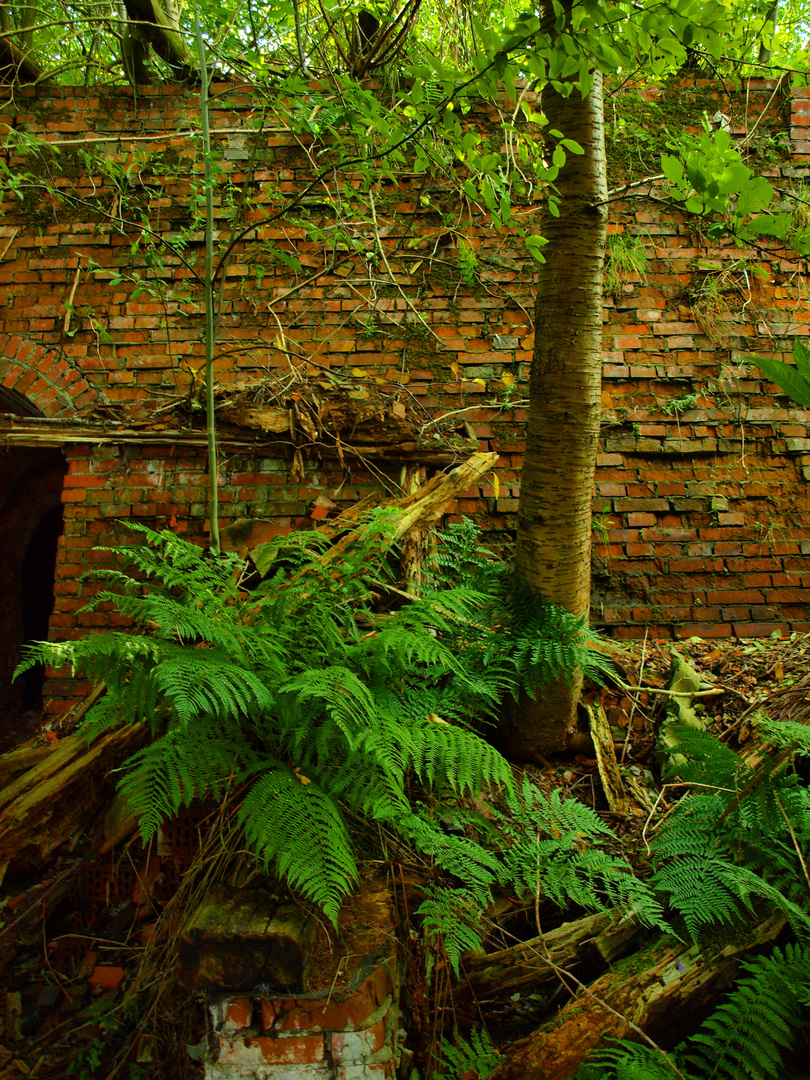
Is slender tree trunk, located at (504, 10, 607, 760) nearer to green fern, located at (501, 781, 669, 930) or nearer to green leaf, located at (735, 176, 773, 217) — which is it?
green fern, located at (501, 781, 669, 930)

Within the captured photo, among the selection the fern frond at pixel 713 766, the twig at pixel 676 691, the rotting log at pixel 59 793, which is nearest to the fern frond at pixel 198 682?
the rotting log at pixel 59 793

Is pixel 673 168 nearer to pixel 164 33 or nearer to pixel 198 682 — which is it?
pixel 198 682

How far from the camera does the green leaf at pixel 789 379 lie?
0.98m

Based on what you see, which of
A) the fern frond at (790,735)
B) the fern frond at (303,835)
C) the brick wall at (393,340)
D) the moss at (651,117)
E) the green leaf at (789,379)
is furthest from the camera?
the moss at (651,117)

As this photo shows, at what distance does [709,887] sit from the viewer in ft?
5.38

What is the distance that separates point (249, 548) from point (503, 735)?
4.88 feet

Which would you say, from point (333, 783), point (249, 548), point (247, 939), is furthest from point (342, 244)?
point (247, 939)

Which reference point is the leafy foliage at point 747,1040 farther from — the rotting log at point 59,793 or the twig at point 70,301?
the twig at point 70,301

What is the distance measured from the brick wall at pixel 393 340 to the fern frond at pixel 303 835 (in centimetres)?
191

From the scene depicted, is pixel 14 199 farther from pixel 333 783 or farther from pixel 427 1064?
pixel 427 1064

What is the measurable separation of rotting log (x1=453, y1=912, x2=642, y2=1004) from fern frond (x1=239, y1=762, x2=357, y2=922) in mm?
568

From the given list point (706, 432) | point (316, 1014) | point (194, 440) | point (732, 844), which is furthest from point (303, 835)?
point (706, 432)

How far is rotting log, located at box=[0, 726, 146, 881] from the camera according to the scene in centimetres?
201

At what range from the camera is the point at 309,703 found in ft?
5.39
